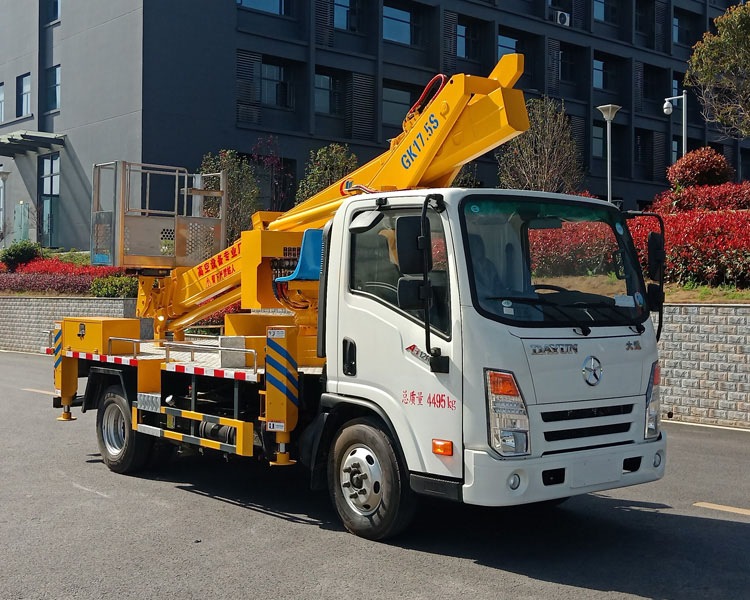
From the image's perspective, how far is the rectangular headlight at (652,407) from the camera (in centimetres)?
638

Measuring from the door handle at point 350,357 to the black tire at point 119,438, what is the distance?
305 cm

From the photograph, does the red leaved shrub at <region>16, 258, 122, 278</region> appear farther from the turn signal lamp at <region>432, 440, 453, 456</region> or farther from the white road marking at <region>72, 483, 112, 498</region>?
the turn signal lamp at <region>432, 440, 453, 456</region>

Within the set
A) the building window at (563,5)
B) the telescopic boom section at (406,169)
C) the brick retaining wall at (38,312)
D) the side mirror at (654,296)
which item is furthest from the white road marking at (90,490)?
the building window at (563,5)

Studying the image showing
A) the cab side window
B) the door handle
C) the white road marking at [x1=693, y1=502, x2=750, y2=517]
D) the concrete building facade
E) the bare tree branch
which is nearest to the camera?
the cab side window

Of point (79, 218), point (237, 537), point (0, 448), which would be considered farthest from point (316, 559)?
point (79, 218)

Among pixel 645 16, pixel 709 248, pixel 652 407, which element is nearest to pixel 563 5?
pixel 645 16

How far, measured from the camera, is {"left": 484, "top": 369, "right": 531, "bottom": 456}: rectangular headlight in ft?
18.6

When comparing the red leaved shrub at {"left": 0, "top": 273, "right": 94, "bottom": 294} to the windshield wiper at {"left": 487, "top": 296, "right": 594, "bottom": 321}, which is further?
the red leaved shrub at {"left": 0, "top": 273, "right": 94, "bottom": 294}

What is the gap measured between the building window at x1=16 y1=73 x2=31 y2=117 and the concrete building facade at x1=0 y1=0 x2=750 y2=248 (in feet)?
0.19

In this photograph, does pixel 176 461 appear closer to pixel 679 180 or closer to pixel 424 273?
pixel 424 273

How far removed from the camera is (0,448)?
1003 centimetres

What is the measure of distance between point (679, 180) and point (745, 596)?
1869 centimetres

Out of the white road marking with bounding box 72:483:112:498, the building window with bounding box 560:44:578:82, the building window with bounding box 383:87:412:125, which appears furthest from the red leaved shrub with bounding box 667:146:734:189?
the building window with bounding box 560:44:578:82

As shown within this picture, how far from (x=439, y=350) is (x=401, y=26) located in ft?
106
